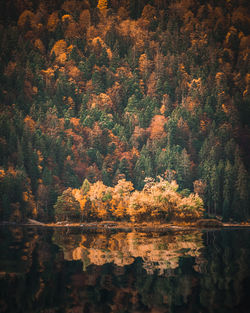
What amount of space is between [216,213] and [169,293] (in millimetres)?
113996

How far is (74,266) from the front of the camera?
45250mm

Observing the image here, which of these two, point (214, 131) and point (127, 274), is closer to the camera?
point (127, 274)

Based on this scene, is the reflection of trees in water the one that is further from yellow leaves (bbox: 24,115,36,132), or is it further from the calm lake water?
yellow leaves (bbox: 24,115,36,132)

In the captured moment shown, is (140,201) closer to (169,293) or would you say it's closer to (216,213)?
(216,213)

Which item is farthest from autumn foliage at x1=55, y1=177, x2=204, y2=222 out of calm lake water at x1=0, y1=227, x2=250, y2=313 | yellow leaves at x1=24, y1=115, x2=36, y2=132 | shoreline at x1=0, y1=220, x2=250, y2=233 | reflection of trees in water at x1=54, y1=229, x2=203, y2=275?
calm lake water at x1=0, y1=227, x2=250, y2=313

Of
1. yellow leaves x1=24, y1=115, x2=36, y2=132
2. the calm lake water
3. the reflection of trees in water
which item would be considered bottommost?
the calm lake water

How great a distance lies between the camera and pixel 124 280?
127ft

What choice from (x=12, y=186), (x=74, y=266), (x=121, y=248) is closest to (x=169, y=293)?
(x=74, y=266)

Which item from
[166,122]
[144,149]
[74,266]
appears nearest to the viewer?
[74,266]

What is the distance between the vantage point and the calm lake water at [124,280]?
31.5 meters

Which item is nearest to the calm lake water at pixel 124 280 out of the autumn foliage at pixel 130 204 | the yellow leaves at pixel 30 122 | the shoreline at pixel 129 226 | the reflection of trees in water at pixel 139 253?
the reflection of trees in water at pixel 139 253

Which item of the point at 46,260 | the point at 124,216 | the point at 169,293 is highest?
the point at 124,216

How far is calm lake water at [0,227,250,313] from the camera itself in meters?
31.5

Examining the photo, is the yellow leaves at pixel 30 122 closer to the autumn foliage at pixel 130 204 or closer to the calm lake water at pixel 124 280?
the autumn foliage at pixel 130 204
